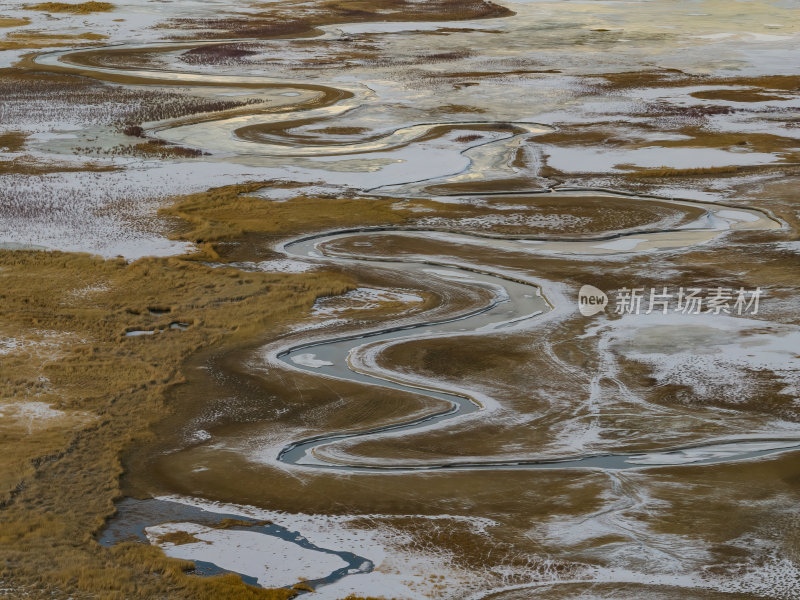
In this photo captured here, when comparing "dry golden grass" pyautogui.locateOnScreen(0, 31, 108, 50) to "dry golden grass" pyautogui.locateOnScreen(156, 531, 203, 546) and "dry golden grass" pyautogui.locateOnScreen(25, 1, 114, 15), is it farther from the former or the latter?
"dry golden grass" pyautogui.locateOnScreen(156, 531, 203, 546)

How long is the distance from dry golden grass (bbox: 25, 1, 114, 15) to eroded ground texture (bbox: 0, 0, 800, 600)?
29.7 m

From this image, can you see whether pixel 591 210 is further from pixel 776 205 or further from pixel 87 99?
pixel 87 99

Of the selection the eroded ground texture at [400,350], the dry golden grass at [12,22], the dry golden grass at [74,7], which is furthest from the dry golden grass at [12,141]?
the dry golden grass at [74,7]

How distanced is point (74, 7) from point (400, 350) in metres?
55.1

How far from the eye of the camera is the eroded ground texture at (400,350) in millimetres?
9273

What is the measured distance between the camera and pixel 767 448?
11.3 metres

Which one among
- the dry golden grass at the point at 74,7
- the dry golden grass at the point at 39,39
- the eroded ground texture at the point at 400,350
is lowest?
the eroded ground texture at the point at 400,350

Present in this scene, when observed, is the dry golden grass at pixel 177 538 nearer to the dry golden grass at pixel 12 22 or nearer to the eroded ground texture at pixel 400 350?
the eroded ground texture at pixel 400 350

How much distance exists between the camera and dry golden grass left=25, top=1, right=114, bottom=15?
60.9 meters

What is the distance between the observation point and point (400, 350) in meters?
14.3

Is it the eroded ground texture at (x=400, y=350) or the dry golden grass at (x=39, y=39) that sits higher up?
the dry golden grass at (x=39, y=39)

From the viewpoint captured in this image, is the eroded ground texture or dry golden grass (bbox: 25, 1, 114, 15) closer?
the eroded ground texture

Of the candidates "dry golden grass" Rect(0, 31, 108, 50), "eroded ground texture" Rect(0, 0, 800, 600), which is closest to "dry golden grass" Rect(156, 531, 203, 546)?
"eroded ground texture" Rect(0, 0, 800, 600)

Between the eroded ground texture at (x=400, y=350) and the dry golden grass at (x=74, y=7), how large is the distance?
29683 millimetres
